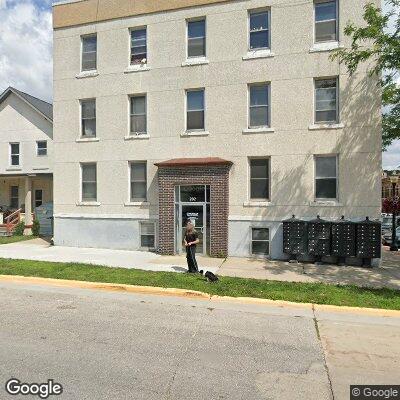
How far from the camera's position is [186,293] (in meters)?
8.15

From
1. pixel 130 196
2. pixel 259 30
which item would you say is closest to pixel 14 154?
pixel 130 196

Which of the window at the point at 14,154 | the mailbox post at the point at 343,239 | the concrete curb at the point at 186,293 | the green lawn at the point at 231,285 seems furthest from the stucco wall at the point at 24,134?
the mailbox post at the point at 343,239

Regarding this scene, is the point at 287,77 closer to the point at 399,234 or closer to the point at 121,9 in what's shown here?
the point at 121,9

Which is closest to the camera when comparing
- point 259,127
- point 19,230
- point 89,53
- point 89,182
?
point 259,127

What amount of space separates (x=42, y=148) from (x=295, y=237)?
19013 millimetres

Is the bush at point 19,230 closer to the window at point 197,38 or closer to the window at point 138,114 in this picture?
the window at point 138,114

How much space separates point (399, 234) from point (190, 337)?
705 inches

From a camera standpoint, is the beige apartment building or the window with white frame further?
the window with white frame

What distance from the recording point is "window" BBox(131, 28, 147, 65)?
1471 centimetres

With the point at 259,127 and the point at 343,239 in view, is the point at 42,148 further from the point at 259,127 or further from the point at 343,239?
the point at 343,239

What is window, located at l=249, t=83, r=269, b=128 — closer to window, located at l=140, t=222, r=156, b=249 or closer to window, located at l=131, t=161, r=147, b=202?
window, located at l=131, t=161, r=147, b=202

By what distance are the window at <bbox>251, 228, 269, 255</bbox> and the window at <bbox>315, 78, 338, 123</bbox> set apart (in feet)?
15.5

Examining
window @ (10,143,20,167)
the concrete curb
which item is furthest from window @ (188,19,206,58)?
window @ (10,143,20,167)

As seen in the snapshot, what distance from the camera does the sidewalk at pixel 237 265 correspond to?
10.0 metres
